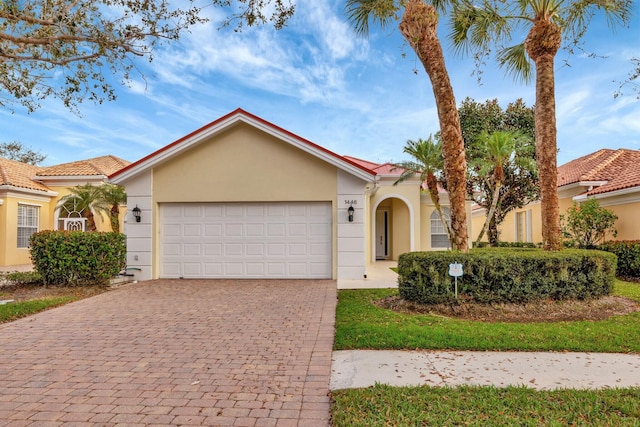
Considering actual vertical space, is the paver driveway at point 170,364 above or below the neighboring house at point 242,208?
below

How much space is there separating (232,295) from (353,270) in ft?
13.5

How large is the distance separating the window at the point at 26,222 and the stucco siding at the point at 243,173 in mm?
10015

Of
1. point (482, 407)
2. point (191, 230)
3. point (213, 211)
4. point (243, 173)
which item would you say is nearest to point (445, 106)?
point (243, 173)

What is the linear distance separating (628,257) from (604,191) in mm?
3547

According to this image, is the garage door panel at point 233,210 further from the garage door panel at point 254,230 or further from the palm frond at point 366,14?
the palm frond at point 366,14

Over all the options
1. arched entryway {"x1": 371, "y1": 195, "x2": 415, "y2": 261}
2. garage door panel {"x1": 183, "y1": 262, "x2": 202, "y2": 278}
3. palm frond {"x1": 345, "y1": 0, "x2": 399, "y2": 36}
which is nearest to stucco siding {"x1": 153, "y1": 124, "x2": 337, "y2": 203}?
garage door panel {"x1": 183, "y1": 262, "x2": 202, "y2": 278}

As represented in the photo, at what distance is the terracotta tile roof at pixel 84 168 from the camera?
19672mm

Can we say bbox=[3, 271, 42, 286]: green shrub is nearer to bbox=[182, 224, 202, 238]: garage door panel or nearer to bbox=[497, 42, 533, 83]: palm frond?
bbox=[182, 224, 202, 238]: garage door panel

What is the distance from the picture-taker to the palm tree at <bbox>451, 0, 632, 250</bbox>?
957cm

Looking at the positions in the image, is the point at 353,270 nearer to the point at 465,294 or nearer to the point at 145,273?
the point at 465,294

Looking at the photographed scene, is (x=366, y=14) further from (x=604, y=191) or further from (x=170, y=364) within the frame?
(x=604, y=191)

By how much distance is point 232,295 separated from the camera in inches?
379

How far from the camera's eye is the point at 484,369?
15.3 feet

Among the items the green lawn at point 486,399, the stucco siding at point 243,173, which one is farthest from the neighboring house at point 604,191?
the stucco siding at point 243,173
